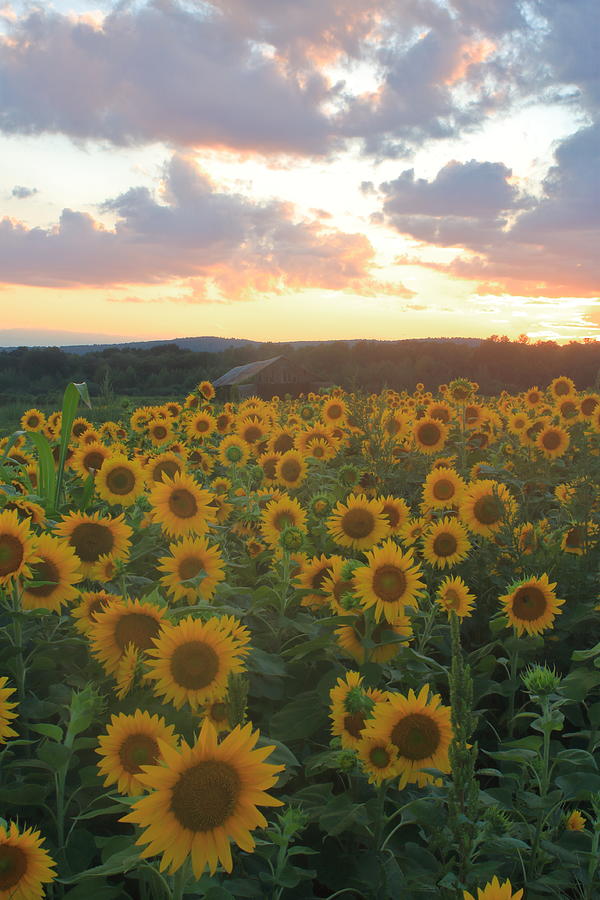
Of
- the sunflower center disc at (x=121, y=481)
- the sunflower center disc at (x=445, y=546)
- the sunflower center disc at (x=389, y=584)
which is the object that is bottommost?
the sunflower center disc at (x=445, y=546)

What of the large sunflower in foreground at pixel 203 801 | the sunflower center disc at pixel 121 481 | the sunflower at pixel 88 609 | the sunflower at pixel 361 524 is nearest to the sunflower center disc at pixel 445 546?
the sunflower at pixel 361 524

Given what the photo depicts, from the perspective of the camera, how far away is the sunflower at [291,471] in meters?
4.82

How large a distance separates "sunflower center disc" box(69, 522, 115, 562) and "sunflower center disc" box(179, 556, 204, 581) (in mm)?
342

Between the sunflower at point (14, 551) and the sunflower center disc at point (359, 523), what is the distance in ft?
5.12

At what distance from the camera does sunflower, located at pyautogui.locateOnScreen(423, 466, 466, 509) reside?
452cm

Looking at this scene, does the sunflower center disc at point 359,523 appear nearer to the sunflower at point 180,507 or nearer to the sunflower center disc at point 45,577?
the sunflower at point 180,507

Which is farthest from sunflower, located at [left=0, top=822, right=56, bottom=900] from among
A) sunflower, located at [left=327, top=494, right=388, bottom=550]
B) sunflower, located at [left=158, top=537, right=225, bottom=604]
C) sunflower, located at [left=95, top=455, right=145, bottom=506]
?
sunflower, located at [left=95, top=455, right=145, bottom=506]

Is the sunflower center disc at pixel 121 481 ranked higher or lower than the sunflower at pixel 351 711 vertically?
higher


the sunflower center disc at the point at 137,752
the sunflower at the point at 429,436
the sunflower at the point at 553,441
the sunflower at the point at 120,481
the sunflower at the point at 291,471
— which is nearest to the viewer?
the sunflower center disc at the point at 137,752

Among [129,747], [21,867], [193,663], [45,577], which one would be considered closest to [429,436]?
[45,577]

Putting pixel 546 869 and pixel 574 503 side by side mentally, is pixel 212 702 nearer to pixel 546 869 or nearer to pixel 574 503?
pixel 546 869

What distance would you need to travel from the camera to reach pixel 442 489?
4.61 m

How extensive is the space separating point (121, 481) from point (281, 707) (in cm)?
169

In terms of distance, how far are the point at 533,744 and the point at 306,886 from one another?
810 mm
